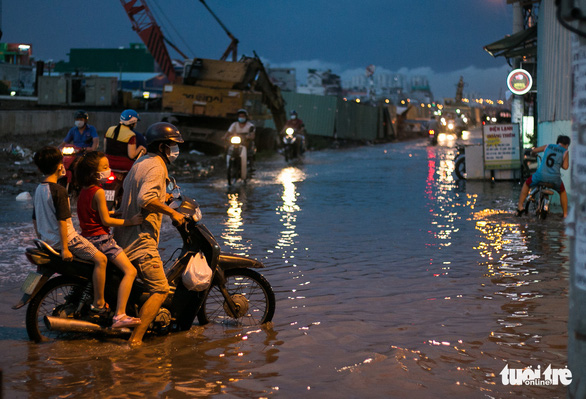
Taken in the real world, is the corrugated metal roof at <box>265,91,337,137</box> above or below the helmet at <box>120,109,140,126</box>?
above

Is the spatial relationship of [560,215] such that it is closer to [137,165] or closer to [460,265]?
[460,265]

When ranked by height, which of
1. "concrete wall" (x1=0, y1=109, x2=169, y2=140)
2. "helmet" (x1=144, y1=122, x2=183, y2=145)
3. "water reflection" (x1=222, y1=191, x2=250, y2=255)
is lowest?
"water reflection" (x1=222, y1=191, x2=250, y2=255)

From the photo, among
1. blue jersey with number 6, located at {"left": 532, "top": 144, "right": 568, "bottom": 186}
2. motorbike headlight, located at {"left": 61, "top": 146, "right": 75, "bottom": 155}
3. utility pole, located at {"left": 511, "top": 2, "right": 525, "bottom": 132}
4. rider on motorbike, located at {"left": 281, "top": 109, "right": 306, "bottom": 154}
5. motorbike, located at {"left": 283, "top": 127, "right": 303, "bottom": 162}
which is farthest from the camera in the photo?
utility pole, located at {"left": 511, "top": 2, "right": 525, "bottom": 132}

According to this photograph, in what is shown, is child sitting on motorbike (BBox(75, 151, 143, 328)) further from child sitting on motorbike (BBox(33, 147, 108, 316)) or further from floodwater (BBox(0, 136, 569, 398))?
floodwater (BBox(0, 136, 569, 398))

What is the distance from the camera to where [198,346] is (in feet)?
18.9

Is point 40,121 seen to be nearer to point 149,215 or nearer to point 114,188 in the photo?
point 114,188

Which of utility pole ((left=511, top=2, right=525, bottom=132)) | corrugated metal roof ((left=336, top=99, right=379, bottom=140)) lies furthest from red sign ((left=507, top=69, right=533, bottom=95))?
corrugated metal roof ((left=336, top=99, right=379, bottom=140))

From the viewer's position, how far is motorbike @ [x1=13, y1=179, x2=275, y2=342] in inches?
219

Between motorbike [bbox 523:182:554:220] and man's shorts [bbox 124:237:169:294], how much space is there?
27.7 feet

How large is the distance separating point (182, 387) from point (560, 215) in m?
10.1

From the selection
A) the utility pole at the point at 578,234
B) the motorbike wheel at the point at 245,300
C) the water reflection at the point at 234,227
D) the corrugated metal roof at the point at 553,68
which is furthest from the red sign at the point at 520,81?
the utility pole at the point at 578,234

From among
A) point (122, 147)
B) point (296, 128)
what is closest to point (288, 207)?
point (122, 147)

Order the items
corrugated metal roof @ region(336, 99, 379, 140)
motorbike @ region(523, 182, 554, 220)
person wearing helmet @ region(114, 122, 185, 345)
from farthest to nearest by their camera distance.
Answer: corrugated metal roof @ region(336, 99, 379, 140) < motorbike @ region(523, 182, 554, 220) < person wearing helmet @ region(114, 122, 185, 345)

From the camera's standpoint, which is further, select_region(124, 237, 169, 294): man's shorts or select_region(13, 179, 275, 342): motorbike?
select_region(124, 237, 169, 294): man's shorts
